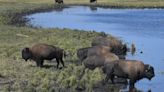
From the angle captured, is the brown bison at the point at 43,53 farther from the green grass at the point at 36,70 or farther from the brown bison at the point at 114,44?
the brown bison at the point at 114,44

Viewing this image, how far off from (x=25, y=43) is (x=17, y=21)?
56.6 ft

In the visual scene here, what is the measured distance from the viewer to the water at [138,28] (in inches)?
928

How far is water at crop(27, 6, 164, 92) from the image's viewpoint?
23569mm

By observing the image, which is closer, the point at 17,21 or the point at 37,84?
the point at 37,84

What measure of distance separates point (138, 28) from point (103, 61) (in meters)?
22.7

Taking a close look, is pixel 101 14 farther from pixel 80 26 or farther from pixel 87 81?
pixel 87 81

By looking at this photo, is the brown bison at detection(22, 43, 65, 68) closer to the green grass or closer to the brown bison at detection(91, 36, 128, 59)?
the green grass

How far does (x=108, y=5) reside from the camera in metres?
70.4

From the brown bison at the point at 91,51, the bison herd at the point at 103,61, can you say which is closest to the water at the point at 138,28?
the bison herd at the point at 103,61

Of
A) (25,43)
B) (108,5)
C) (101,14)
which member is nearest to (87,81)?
(25,43)

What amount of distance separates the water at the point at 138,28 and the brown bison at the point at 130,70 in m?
0.74

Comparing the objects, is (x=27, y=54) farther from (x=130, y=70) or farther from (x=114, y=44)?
(x=114, y=44)

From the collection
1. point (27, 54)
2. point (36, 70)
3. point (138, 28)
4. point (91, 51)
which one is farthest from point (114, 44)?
point (138, 28)

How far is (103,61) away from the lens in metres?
20.4
